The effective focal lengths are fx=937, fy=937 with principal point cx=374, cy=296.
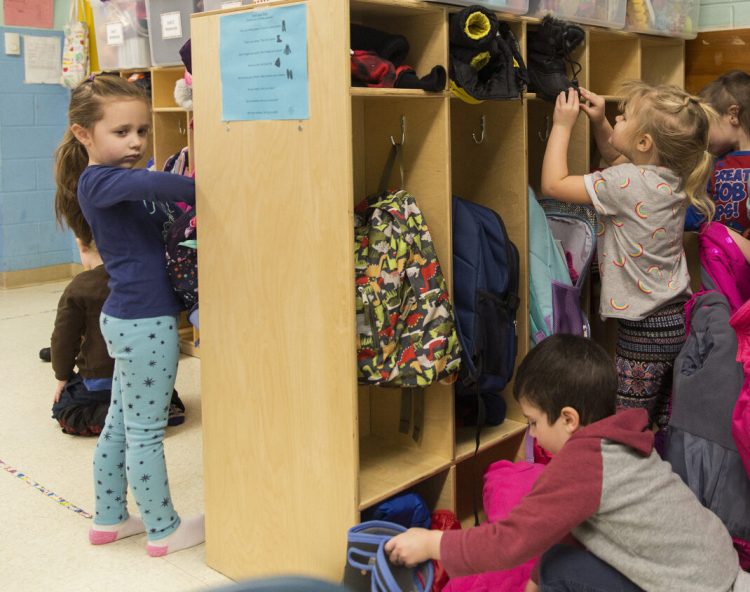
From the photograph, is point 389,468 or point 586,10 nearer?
point 389,468

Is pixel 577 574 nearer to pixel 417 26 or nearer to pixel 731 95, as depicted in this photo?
pixel 417 26

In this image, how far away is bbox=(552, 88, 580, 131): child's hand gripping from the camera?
2.56 meters

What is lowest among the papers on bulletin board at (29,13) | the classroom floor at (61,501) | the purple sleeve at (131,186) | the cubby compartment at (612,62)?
the classroom floor at (61,501)

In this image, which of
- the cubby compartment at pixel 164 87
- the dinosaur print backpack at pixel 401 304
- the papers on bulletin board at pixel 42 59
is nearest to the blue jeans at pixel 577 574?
the dinosaur print backpack at pixel 401 304

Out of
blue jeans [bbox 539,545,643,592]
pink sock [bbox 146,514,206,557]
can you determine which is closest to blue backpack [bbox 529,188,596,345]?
blue jeans [bbox 539,545,643,592]

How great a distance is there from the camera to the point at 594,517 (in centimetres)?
180

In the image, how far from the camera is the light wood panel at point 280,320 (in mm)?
2070

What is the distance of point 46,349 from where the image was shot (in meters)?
4.55

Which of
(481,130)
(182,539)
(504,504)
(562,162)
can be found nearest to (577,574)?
(504,504)

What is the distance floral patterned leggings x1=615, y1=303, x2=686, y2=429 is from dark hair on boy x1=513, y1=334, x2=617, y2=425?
668mm

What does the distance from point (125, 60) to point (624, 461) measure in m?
3.54

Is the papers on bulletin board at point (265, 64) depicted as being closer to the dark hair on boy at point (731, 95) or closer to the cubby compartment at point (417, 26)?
the cubby compartment at point (417, 26)

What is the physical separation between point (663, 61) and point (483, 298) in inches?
62.6

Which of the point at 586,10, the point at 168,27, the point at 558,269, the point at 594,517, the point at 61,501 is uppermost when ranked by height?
the point at 168,27
